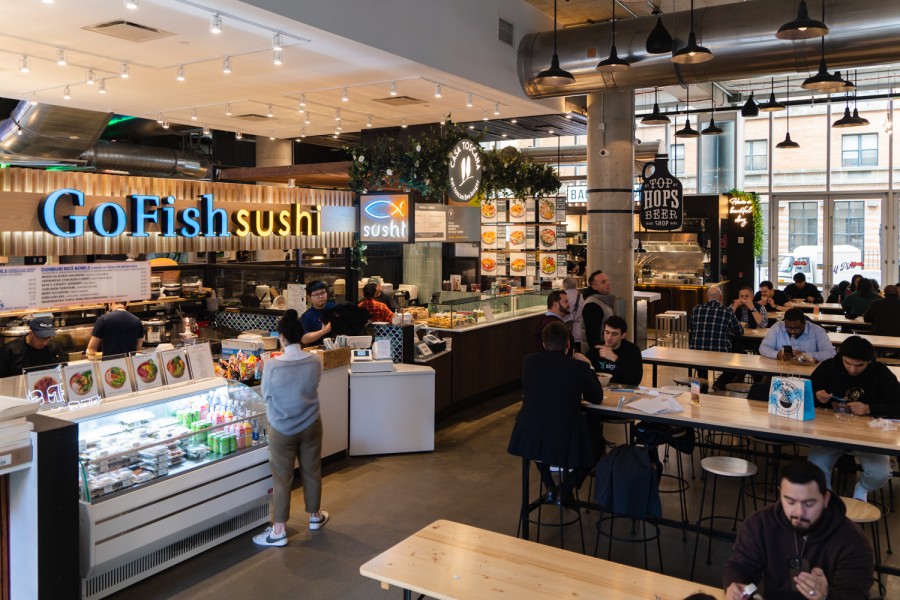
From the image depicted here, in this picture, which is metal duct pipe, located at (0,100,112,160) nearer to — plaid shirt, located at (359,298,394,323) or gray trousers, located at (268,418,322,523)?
plaid shirt, located at (359,298,394,323)

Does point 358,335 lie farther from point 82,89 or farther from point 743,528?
point 743,528

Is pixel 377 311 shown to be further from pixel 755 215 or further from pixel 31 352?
pixel 755 215

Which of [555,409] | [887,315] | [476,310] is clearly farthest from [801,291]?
[555,409]

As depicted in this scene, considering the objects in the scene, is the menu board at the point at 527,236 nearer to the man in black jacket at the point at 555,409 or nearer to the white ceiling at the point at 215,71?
the white ceiling at the point at 215,71

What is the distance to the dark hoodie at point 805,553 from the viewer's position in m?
2.70

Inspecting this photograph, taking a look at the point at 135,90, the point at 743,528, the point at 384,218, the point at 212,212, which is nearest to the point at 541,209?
the point at 384,218

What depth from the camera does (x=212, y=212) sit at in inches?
354

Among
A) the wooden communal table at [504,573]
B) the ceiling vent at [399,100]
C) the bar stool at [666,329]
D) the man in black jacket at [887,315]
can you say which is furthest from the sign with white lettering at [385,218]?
the bar stool at [666,329]

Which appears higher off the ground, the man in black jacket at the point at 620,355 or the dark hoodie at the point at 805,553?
the man in black jacket at the point at 620,355

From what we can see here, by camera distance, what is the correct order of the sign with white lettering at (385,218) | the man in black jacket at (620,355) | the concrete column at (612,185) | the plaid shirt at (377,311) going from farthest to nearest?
1. the concrete column at (612,185)
2. the plaid shirt at (377,311)
3. the sign with white lettering at (385,218)
4. the man in black jacket at (620,355)

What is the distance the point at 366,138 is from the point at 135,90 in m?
3.28

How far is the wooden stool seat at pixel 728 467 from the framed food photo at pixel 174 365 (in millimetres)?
3695

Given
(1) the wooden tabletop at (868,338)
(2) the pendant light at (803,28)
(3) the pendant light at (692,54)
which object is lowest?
(1) the wooden tabletop at (868,338)

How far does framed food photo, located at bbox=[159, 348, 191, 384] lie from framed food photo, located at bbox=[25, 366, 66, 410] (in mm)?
787
